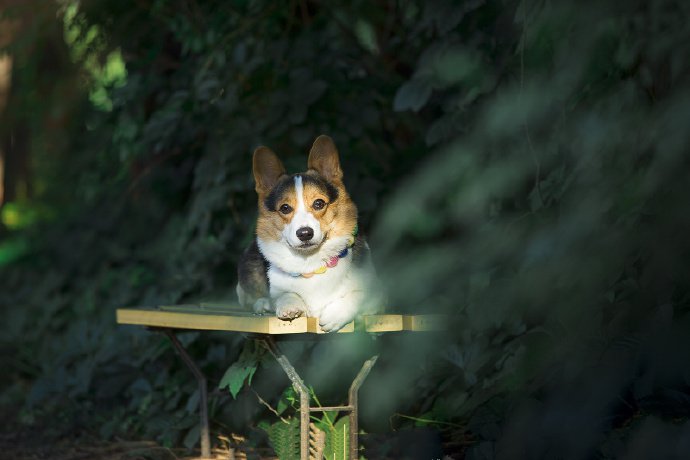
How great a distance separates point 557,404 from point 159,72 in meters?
4.43

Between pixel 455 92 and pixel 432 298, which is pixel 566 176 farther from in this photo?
pixel 455 92

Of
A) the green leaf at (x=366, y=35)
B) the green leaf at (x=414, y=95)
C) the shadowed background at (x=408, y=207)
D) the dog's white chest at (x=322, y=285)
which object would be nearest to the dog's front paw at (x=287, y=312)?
the dog's white chest at (x=322, y=285)

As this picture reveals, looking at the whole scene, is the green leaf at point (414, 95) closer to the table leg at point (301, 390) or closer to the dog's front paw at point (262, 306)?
the dog's front paw at point (262, 306)

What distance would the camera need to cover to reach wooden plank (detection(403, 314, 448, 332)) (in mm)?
3688

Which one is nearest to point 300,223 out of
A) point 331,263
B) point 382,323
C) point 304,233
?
point 304,233

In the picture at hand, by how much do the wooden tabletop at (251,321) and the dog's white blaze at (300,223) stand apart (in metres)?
0.26

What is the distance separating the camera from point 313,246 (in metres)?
3.44

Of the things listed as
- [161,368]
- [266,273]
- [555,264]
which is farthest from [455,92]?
[161,368]

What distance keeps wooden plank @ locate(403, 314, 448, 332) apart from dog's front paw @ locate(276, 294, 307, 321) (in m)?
0.45

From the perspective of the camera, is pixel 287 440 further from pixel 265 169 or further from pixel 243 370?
pixel 265 169

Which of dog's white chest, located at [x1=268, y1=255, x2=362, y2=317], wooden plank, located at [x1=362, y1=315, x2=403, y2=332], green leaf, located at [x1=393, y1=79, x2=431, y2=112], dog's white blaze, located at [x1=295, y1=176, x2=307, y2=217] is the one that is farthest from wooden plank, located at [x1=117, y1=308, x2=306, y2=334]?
green leaf, located at [x1=393, y1=79, x2=431, y2=112]

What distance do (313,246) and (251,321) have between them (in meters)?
0.33

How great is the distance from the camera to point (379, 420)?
444 cm

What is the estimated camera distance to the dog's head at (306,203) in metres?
3.41
